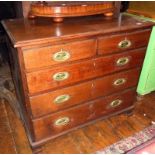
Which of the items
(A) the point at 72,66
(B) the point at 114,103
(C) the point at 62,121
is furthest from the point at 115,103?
(A) the point at 72,66

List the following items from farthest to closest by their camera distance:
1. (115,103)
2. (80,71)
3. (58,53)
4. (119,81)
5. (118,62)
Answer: (115,103), (119,81), (118,62), (80,71), (58,53)

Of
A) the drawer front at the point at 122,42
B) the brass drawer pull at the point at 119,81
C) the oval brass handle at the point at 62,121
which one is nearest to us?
the drawer front at the point at 122,42

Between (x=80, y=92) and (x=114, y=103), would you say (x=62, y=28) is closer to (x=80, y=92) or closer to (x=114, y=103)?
(x=80, y=92)

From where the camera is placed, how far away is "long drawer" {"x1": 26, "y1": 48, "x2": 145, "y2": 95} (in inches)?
44.2

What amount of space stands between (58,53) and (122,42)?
1.56 feet

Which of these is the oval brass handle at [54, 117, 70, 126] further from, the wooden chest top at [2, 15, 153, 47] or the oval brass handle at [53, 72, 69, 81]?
the wooden chest top at [2, 15, 153, 47]

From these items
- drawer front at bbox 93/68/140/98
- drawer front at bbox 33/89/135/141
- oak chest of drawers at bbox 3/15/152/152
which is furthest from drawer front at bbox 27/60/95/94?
drawer front at bbox 33/89/135/141

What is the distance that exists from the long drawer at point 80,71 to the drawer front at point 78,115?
242mm

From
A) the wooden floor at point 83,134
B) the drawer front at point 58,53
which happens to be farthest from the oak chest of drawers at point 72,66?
the wooden floor at point 83,134

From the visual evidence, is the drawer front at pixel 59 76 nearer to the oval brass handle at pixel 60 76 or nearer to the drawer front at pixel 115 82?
the oval brass handle at pixel 60 76

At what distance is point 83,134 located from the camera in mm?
1579

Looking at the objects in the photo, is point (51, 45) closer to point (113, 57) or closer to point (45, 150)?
point (113, 57)

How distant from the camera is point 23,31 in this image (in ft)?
3.66

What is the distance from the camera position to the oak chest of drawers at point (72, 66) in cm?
107
